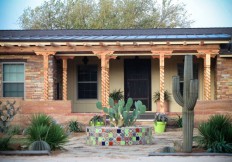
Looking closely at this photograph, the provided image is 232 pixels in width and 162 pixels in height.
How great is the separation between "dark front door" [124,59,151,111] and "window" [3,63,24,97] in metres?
5.01

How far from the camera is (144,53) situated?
22.1 metres

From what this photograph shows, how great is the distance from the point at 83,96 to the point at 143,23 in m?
23.6

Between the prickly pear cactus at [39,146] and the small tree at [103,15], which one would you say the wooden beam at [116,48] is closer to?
the prickly pear cactus at [39,146]

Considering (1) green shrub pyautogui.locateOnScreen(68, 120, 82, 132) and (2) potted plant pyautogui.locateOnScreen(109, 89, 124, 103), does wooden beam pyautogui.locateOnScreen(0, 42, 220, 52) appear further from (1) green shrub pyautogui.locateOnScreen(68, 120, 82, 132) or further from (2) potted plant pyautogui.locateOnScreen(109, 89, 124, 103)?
(1) green shrub pyautogui.locateOnScreen(68, 120, 82, 132)

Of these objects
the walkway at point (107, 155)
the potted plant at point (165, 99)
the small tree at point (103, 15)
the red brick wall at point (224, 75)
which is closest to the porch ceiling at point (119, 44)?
the red brick wall at point (224, 75)

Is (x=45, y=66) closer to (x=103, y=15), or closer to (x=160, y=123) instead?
(x=160, y=123)

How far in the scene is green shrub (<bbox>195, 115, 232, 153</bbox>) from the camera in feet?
41.5

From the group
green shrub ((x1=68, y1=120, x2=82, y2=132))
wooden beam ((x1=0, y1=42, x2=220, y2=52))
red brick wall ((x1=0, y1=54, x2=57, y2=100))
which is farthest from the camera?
red brick wall ((x1=0, y1=54, x2=57, y2=100))

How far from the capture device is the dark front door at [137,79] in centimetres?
2430

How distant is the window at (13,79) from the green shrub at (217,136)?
10934 millimetres

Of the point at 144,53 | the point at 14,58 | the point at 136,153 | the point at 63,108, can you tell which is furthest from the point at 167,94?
the point at 136,153

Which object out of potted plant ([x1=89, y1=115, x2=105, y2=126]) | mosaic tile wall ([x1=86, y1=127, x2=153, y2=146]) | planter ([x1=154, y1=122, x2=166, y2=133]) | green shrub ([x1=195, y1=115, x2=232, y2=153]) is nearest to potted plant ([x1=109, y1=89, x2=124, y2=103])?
potted plant ([x1=89, y1=115, x2=105, y2=126])

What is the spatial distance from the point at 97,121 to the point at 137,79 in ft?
17.2

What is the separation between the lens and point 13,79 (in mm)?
22406
